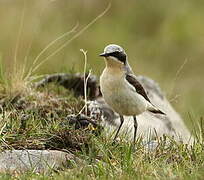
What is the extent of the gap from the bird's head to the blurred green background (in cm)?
632

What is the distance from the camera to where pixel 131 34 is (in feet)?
59.9

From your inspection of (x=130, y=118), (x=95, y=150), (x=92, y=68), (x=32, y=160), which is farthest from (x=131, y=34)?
(x=32, y=160)

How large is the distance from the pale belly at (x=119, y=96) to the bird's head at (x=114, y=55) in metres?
0.19

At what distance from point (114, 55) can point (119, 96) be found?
43 cm

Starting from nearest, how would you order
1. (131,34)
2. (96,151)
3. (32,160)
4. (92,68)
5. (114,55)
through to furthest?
(32,160) → (96,151) → (114,55) → (92,68) → (131,34)

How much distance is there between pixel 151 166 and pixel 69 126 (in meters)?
1.44

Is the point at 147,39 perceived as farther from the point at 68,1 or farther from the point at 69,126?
the point at 69,126

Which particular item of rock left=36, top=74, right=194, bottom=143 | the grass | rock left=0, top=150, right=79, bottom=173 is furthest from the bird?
rock left=36, top=74, right=194, bottom=143

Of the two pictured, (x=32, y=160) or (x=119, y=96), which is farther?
(x=119, y=96)

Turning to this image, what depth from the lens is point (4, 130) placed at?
25.9 feet

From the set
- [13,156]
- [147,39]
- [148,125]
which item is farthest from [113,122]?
[147,39]

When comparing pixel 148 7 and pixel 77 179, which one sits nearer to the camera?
pixel 77 179

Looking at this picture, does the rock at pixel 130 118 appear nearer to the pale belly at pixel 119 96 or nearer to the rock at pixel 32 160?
the pale belly at pixel 119 96

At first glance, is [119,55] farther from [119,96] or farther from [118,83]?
[119,96]
